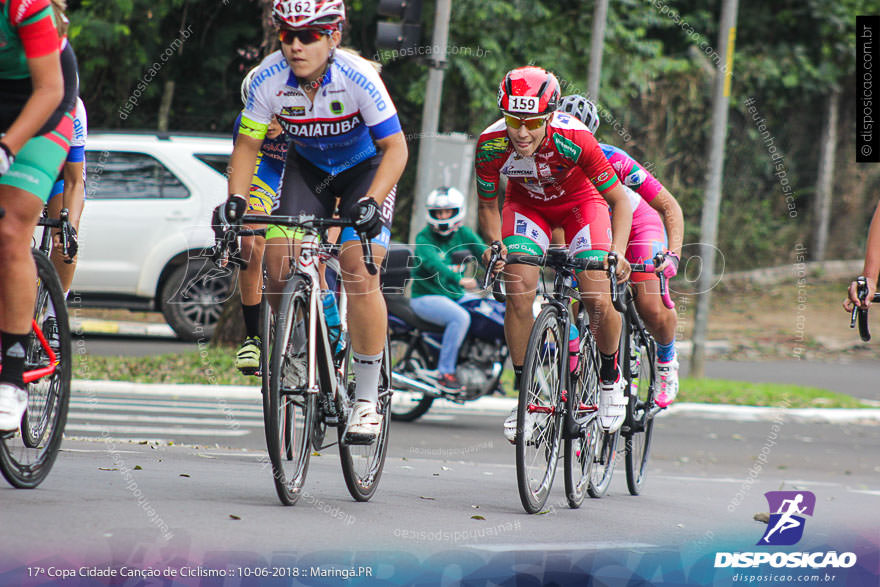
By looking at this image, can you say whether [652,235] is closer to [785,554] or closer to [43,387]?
[785,554]

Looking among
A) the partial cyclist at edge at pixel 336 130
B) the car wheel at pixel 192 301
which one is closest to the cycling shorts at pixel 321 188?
the partial cyclist at edge at pixel 336 130

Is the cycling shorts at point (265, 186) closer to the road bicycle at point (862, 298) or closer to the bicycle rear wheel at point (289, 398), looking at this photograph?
the bicycle rear wheel at point (289, 398)

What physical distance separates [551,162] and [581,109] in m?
0.79

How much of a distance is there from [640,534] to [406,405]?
18.1 ft

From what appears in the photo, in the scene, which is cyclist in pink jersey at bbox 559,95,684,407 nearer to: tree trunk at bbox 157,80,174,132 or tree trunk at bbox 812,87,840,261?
tree trunk at bbox 157,80,174,132

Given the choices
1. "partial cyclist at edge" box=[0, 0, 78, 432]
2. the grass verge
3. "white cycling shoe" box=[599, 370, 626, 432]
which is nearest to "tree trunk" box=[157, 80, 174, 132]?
the grass verge

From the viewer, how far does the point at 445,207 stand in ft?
34.2

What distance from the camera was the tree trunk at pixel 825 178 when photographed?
2439cm

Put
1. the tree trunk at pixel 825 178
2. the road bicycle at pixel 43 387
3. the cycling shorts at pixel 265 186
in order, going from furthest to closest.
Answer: the tree trunk at pixel 825 178, the cycling shorts at pixel 265 186, the road bicycle at pixel 43 387

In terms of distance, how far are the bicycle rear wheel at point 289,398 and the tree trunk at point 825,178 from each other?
20.9 metres

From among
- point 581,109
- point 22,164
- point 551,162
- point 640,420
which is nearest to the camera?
point 22,164

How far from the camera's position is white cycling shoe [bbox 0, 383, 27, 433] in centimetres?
446

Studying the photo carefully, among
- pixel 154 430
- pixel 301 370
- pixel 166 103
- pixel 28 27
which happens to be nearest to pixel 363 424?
pixel 301 370

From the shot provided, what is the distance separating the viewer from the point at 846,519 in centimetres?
648
